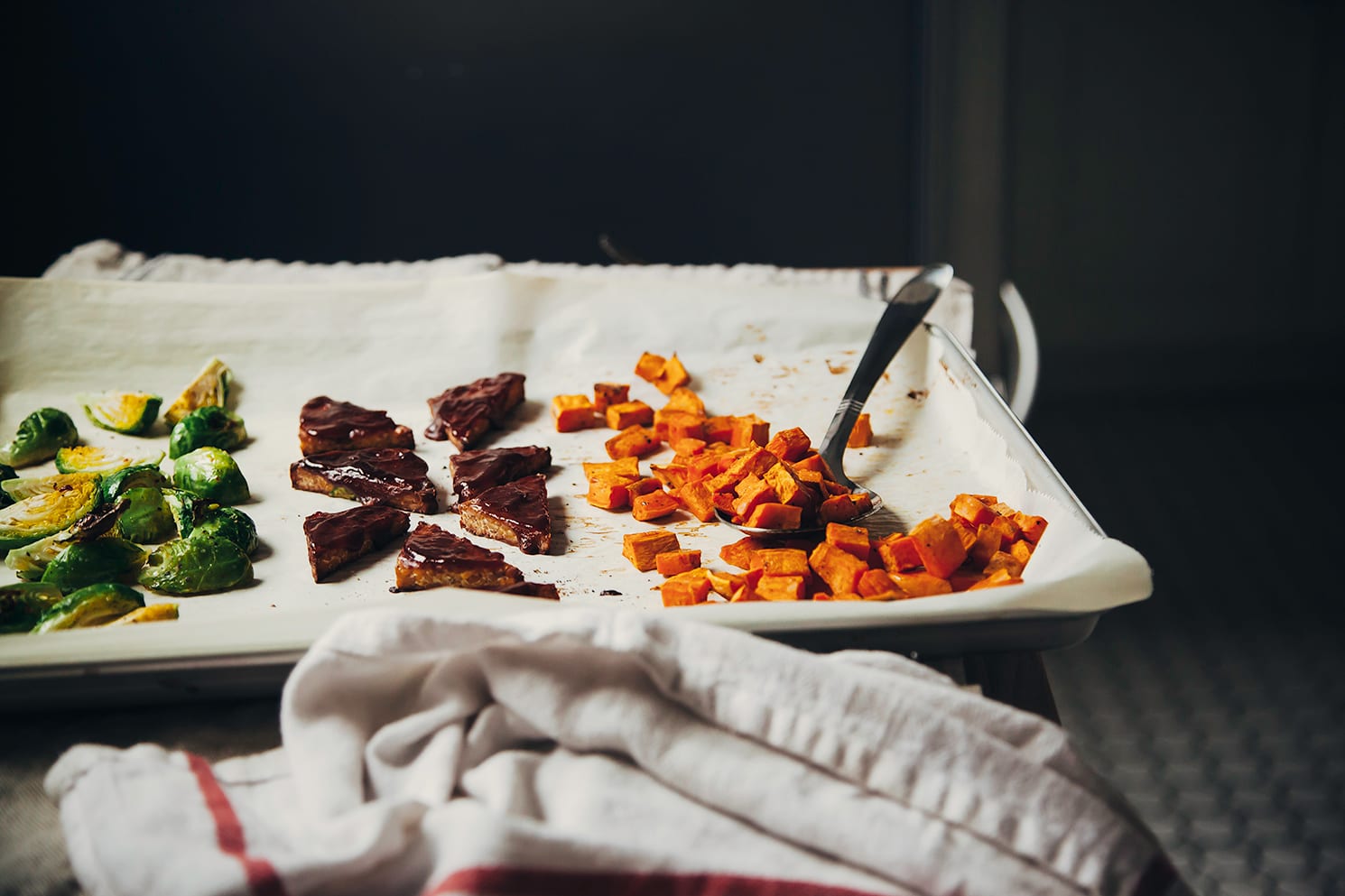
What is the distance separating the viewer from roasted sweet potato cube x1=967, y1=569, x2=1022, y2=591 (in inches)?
45.2

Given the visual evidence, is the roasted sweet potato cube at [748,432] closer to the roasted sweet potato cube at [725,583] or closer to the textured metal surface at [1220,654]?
the roasted sweet potato cube at [725,583]

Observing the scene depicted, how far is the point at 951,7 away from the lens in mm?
3752

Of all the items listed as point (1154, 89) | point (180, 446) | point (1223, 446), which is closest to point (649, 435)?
point (180, 446)

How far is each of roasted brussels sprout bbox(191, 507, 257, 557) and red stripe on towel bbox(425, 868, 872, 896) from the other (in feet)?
2.41

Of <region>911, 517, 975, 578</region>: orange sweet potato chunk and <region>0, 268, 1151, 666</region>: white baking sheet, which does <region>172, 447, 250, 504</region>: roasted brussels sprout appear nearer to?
<region>0, 268, 1151, 666</region>: white baking sheet

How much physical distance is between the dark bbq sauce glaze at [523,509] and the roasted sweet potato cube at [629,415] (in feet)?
0.89

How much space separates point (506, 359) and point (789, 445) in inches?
27.2

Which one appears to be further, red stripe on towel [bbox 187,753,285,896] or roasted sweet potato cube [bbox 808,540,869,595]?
roasted sweet potato cube [bbox 808,540,869,595]

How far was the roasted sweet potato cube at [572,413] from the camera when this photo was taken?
70.9 inches

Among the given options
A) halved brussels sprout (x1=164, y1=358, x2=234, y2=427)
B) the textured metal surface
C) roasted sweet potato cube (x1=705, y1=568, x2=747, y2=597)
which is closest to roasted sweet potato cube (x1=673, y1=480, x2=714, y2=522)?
roasted sweet potato cube (x1=705, y1=568, x2=747, y2=597)

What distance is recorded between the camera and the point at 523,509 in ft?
4.73

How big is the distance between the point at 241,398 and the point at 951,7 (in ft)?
9.54

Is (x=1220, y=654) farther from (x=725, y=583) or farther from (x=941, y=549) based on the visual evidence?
(x=725, y=583)

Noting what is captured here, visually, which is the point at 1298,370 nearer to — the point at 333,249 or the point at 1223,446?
the point at 1223,446
